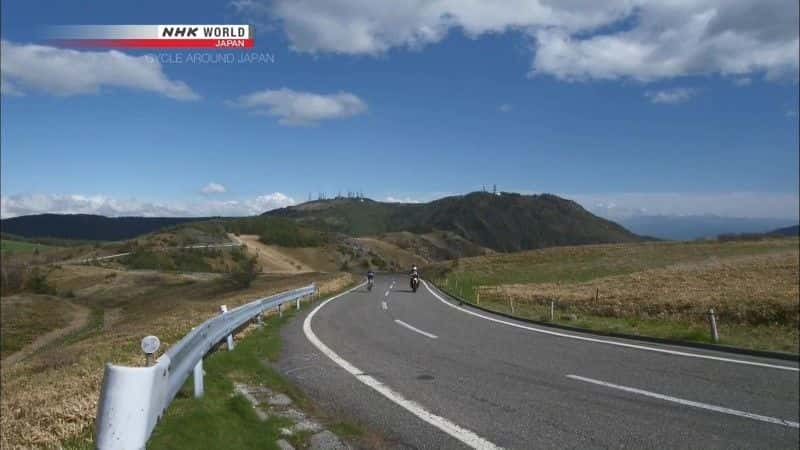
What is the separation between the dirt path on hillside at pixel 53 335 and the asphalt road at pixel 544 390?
21825 millimetres

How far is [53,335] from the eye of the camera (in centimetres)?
3447

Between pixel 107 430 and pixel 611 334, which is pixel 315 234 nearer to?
pixel 611 334

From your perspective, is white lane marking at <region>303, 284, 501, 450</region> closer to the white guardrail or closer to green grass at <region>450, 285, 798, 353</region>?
the white guardrail

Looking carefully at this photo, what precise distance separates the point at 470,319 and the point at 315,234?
11922 centimetres

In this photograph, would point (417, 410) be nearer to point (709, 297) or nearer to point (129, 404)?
point (129, 404)

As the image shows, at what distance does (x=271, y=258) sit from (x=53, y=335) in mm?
69775

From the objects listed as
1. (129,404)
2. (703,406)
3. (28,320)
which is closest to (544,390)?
(703,406)

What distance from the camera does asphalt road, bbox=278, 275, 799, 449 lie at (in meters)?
5.98

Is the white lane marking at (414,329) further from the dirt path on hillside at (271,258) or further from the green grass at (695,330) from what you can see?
the dirt path on hillside at (271,258)

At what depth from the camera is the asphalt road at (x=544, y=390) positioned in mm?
5977

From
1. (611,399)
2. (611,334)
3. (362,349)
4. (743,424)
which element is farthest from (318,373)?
(611,334)

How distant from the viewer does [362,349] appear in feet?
38.6

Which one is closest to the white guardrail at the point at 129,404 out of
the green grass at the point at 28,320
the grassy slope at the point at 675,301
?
the grassy slope at the point at 675,301

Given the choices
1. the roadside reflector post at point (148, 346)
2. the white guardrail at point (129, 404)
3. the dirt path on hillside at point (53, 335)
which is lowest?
the dirt path on hillside at point (53, 335)
